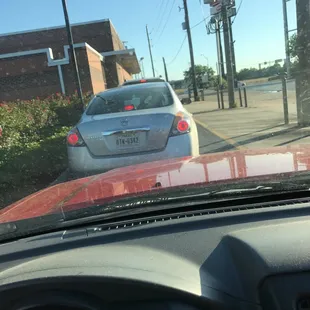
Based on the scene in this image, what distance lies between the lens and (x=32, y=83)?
26.0 m

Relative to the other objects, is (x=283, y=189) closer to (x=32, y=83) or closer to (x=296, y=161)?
(x=296, y=161)

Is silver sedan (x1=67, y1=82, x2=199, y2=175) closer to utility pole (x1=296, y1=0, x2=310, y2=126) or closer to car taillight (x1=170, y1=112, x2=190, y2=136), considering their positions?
car taillight (x1=170, y1=112, x2=190, y2=136)

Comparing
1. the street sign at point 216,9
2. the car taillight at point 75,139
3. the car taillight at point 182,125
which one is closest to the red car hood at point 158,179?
the car taillight at point 182,125

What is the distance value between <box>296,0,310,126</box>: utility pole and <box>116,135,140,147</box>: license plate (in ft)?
21.0

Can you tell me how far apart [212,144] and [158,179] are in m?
7.39

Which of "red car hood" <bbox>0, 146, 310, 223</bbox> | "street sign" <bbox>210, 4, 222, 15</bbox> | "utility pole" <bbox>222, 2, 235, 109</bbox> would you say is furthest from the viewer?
"street sign" <bbox>210, 4, 222, 15</bbox>

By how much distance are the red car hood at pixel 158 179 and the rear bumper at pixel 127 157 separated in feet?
6.83

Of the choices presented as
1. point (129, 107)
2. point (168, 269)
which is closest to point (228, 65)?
point (129, 107)

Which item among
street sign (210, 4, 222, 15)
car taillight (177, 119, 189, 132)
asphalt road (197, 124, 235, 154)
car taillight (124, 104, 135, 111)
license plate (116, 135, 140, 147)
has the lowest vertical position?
asphalt road (197, 124, 235, 154)

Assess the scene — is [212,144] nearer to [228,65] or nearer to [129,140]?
[129,140]

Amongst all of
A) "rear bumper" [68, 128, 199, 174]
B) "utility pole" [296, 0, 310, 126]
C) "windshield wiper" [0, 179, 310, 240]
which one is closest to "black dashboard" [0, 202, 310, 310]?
"windshield wiper" [0, 179, 310, 240]

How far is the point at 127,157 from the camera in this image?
606 cm

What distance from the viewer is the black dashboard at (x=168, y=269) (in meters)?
1.84

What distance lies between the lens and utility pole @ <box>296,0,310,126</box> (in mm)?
10609
